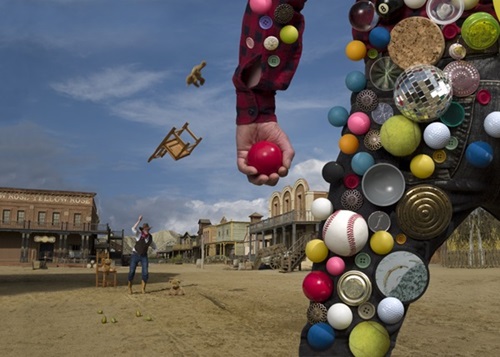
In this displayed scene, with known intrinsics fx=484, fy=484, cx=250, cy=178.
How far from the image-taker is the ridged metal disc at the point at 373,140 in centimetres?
202

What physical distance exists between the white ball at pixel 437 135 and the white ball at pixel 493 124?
0.46ft

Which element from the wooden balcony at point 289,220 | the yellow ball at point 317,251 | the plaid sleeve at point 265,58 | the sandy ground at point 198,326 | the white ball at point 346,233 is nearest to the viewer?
the white ball at point 346,233

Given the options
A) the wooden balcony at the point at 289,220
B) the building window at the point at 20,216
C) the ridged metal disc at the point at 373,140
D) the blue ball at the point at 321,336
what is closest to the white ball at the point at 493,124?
the ridged metal disc at the point at 373,140

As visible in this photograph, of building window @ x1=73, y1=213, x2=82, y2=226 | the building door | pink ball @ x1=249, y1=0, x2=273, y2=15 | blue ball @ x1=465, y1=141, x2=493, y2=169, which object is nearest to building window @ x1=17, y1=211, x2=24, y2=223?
the building door

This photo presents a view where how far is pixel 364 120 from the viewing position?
80.0 inches

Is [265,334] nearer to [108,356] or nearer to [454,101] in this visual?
[108,356]

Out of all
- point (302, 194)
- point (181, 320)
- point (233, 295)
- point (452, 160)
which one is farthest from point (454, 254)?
point (452, 160)

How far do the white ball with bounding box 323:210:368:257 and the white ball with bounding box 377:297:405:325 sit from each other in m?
0.23

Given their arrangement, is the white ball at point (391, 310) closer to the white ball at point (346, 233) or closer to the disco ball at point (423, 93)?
the white ball at point (346, 233)

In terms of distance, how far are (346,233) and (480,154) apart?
591 millimetres

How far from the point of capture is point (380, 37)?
6.65 feet

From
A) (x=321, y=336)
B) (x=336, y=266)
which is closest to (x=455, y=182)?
(x=336, y=266)

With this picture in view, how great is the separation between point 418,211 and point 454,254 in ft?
97.8

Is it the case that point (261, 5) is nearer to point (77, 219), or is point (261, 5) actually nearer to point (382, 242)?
point (382, 242)
